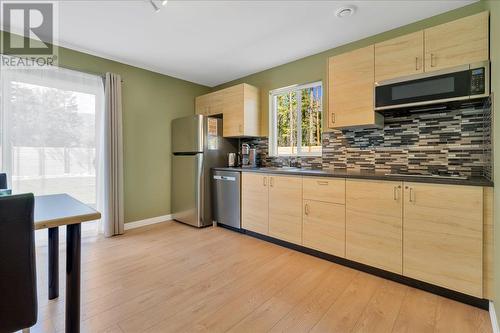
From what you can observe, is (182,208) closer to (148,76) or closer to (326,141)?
(148,76)

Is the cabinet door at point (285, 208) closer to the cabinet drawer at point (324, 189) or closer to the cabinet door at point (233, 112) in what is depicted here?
the cabinet drawer at point (324, 189)

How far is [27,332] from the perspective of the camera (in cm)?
132

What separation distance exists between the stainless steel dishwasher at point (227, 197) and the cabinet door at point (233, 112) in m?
0.66

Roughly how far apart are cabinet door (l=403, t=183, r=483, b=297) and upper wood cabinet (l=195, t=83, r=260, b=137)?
7.36ft

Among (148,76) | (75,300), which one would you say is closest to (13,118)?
(148,76)

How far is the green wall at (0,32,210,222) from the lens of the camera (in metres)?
3.42

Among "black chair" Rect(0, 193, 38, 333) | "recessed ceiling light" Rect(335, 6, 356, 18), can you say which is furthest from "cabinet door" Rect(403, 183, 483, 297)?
"black chair" Rect(0, 193, 38, 333)

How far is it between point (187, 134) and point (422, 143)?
3.00 meters

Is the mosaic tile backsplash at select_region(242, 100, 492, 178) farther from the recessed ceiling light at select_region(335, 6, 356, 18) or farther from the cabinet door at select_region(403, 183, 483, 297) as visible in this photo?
the recessed ceiling light at select_region(335, 6, 356, 18)

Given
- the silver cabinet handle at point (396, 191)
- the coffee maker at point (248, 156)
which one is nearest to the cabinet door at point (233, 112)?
the coffee maker at point (248, 156)

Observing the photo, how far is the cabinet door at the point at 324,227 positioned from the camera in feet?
7.41

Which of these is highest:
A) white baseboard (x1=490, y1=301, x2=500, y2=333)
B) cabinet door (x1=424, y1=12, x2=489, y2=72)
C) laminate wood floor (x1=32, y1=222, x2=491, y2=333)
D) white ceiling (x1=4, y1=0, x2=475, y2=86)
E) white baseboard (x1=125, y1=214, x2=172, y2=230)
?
white ceiling (x1=4, y1=0, x2=475, y2=86)

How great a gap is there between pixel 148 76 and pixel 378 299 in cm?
400

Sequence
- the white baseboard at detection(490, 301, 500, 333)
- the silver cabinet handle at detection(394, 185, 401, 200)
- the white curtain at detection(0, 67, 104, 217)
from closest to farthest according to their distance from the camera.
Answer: the white baseboard at detection(490, 301, 500, 333) < the silver cabinet handle at detection(394, 185, 401, 200) < the white curtain at detection(0, 67, 104, 217)
